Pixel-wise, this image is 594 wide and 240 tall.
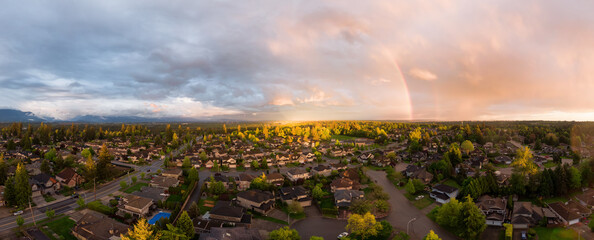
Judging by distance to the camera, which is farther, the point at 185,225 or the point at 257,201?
the point at 257,201

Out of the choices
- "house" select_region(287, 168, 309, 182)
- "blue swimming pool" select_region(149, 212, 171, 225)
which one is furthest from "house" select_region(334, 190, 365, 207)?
"blue swimming pool" select_region(149, 212, 171, 225)

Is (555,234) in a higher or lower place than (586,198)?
lower

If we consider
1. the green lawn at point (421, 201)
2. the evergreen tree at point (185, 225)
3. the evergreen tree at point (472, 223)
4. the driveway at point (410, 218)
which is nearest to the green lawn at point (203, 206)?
the evergreen tree at point (185, 225)

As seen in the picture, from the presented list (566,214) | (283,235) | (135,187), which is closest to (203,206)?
(283,235)

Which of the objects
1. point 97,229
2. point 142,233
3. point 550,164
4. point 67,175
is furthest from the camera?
point 550,164

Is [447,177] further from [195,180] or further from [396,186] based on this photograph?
[195,180]

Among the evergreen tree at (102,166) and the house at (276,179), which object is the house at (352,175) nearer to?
the house at (276,179)

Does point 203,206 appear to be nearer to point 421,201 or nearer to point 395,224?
point 395,224

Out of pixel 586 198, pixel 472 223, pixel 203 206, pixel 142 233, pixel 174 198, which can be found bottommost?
pixel 203 206
